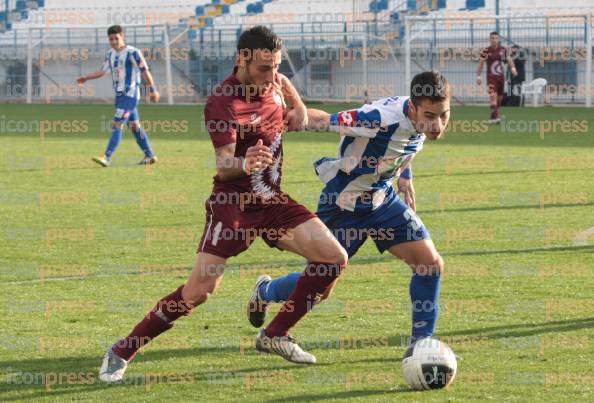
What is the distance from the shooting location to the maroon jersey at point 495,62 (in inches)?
1040

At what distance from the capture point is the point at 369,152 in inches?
250

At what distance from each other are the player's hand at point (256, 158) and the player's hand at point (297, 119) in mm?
422

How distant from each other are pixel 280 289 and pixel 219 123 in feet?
4.87

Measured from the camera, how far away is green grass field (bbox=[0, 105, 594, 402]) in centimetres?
594

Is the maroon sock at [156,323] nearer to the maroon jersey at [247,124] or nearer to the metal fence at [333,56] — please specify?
the maroon jersey at [247,124]

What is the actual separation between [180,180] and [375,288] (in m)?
7.59

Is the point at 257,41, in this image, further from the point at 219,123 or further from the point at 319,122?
the point at 319,122

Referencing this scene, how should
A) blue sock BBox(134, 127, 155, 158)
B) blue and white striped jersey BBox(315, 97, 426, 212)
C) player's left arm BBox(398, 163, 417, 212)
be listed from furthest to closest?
blue sock BBox(134, 127, 155, 158), player's left arm BBox(398, 163, 417, 212), blue and white striped jersey BBox(315, 97, 426, 212)

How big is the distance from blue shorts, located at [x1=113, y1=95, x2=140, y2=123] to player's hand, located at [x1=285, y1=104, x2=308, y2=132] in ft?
37.4

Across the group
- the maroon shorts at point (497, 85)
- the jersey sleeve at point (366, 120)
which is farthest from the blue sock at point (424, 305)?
the maroon shorts at point (497, 85)

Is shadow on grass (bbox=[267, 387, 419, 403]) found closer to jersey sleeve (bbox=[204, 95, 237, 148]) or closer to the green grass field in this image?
the green grass field

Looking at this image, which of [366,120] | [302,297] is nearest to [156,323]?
[302,297]

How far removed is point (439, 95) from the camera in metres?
5.94

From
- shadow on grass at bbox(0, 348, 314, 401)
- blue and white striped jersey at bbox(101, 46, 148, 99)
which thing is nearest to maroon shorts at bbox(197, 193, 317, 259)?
shadow on grass at bbox(0, 348, 314, 401)
